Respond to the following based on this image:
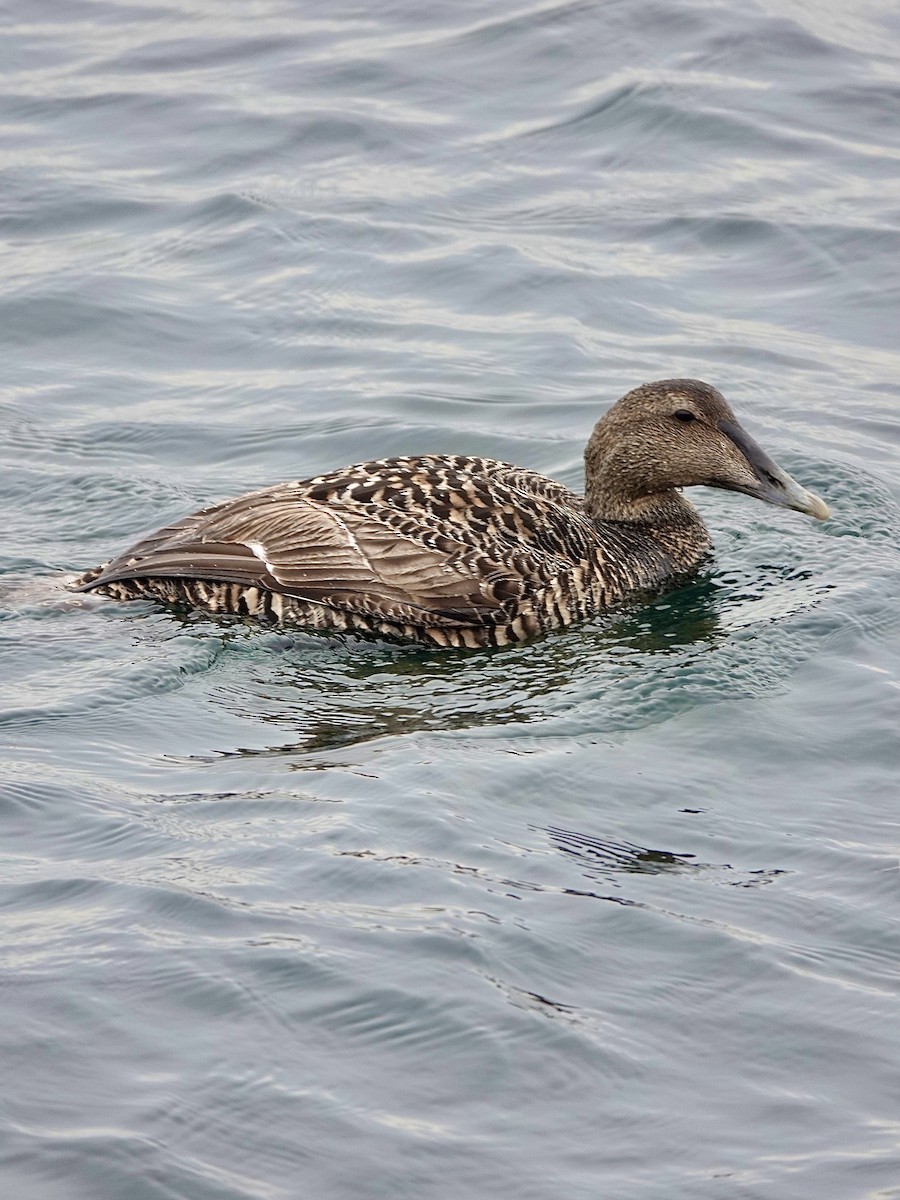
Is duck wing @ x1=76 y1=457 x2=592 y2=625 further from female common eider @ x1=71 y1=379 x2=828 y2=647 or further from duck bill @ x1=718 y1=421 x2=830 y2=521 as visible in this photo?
duck bill @ x1=718 y1=421 x2=830 y2=521

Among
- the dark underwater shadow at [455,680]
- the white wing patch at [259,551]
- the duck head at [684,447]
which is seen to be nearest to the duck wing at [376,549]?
the white wing patch at [259,551]

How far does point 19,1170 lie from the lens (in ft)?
14.4

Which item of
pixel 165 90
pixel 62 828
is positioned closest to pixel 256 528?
pixel 62 828

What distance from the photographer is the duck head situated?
834 cm

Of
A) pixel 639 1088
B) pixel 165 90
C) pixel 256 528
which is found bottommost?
pixel 639 1088

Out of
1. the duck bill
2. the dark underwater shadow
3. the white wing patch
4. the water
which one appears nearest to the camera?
the water

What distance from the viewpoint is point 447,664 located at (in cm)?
752

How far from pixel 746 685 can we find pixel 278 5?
33.0ft

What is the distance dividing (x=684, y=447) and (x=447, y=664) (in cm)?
168

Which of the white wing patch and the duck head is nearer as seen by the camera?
the white wing patch

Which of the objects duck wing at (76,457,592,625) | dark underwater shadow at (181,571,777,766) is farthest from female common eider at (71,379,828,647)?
dark underwater shadow at (181,571,777,766)

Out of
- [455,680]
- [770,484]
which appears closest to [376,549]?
[455,680]

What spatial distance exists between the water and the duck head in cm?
47

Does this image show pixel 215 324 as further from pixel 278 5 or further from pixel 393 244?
pixel 278 5
